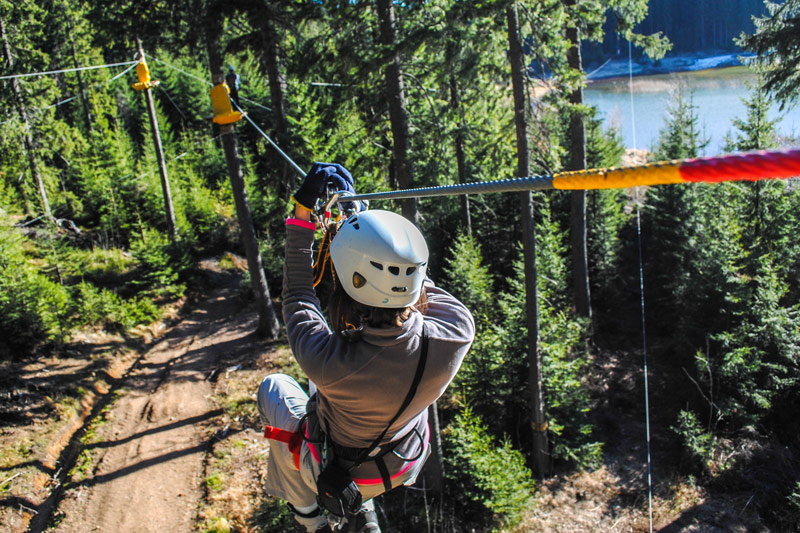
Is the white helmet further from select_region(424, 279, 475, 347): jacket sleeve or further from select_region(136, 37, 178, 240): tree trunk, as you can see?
select_region(136, 37, 178, 240): tree trunk

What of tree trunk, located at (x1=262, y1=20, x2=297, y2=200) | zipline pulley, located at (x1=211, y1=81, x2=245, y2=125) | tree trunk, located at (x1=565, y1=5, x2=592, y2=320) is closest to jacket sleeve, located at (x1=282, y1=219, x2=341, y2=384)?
zipline pulley, located at (x1=211, y1=81, x2=245, y2=125)

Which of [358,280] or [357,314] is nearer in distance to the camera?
[358,280]

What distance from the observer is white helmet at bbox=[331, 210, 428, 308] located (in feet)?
6.64

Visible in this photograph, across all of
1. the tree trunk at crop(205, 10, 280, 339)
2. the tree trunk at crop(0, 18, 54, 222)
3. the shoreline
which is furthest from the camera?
the shoreline

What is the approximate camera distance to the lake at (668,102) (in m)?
21.9

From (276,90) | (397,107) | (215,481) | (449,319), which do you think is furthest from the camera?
(276,90)

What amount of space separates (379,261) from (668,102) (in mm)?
20637

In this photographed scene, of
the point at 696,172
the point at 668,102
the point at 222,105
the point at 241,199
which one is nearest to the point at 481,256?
the point at 241,199

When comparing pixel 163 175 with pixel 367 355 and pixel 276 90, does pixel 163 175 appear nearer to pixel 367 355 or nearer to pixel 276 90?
pixel 276 90

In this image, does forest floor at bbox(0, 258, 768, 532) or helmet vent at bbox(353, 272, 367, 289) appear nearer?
helmet vent at bbox(353, 272, 367, 289)

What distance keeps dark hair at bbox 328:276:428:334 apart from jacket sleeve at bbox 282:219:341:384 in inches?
3.1

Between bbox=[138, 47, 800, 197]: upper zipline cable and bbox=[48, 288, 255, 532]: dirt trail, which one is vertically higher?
bbox=[138, 47, 800, 197]: upper zipline cable

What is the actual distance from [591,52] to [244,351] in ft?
82.9

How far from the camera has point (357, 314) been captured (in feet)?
7.09
